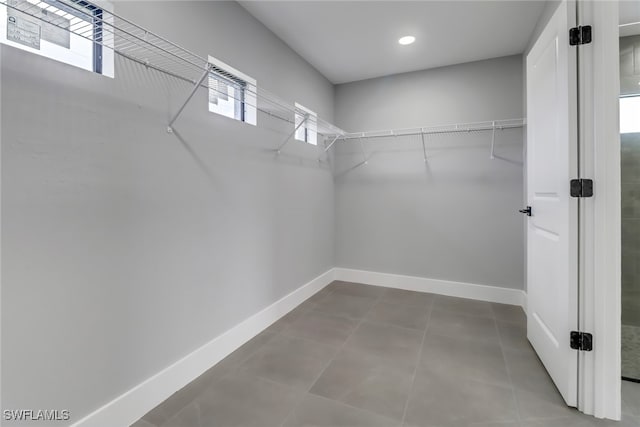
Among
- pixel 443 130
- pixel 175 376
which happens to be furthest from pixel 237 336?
pixel 443 130

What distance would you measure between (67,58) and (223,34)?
99 centimetres

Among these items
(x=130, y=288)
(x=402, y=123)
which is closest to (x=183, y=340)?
(x=130, y=288)

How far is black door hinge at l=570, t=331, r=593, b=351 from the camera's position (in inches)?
56.6

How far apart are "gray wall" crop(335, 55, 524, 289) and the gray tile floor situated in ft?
2.43

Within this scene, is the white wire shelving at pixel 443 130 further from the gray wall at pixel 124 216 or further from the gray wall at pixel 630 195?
the gray wall at pixel 124 216

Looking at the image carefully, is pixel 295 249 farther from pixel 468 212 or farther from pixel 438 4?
pixel 438 4

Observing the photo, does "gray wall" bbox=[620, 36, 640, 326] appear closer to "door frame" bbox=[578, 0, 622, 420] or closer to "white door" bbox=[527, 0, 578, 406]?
"white door" bbox=[527, 0, 578, 406]

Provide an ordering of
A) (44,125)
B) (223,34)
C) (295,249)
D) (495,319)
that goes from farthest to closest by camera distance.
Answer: (295,249)
(495,319)
(223,34)
(44,125)

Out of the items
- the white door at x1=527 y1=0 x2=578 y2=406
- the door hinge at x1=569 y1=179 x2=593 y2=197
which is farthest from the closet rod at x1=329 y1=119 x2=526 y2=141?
the door hinge at x1=569 y1=179 x2=593 y2=197

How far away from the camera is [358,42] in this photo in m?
2.62

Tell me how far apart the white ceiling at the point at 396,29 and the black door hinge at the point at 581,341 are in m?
2.23

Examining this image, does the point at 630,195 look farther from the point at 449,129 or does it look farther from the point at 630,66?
the point at 449,129

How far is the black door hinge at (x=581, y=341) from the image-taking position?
56.6 inches

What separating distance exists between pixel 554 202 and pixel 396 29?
1.81 metres
